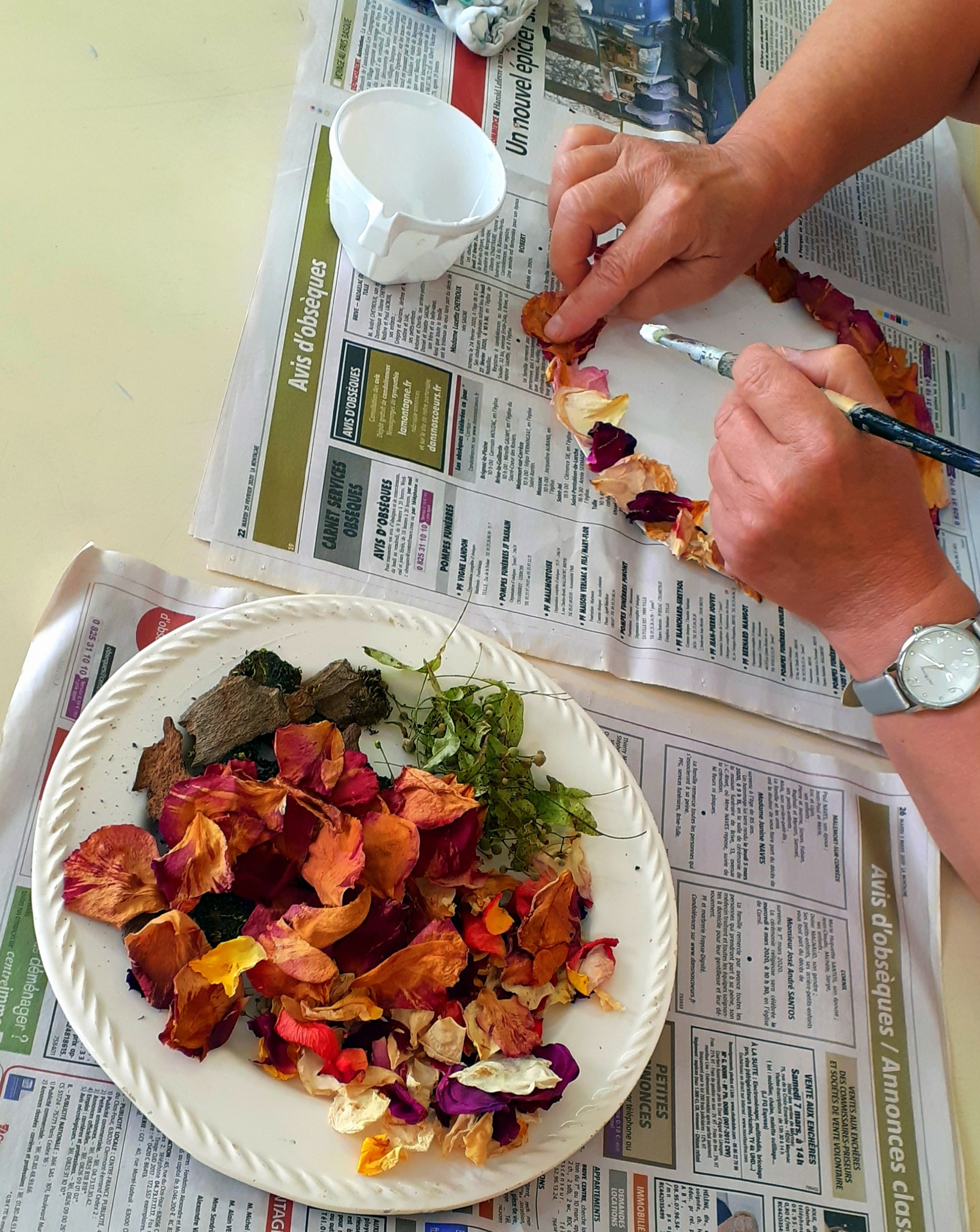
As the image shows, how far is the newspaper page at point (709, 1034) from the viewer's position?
47cm

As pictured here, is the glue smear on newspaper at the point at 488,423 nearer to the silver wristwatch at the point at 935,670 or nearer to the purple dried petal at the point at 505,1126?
the silver wristwatch at the point at 935,670

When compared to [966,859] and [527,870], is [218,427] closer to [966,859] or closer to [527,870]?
[527,870]

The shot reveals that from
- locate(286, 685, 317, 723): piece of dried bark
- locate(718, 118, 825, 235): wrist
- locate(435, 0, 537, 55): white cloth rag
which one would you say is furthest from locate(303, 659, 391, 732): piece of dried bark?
locate(435, 0, 537, 55): white cloth rag

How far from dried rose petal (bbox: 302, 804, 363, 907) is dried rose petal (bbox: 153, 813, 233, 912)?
0.04 m

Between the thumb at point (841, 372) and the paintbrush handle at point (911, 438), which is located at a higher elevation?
the thumb at point (841, 372)

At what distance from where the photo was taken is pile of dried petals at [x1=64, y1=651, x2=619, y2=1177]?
0.44m

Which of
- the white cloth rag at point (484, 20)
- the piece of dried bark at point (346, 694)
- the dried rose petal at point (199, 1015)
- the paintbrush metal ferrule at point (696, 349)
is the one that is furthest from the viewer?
the white cloth rag at point (484, 20)

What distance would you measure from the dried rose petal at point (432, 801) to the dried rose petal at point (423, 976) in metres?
→ 0.06

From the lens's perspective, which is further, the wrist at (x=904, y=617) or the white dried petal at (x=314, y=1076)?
the wrist at (x=904, y=617)

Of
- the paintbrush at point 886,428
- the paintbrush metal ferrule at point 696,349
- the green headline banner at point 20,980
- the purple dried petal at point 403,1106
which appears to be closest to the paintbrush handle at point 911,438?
the paintbrush at point 886,428

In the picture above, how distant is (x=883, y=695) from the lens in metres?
0.58

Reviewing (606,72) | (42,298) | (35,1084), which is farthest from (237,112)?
(35,1084)

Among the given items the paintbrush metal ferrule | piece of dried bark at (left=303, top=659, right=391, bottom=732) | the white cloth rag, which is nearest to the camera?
piece of dried bark at (left=303, top=659, right=391, bottom=732)

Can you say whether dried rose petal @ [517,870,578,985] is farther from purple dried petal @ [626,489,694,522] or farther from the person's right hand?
the person's right hand
